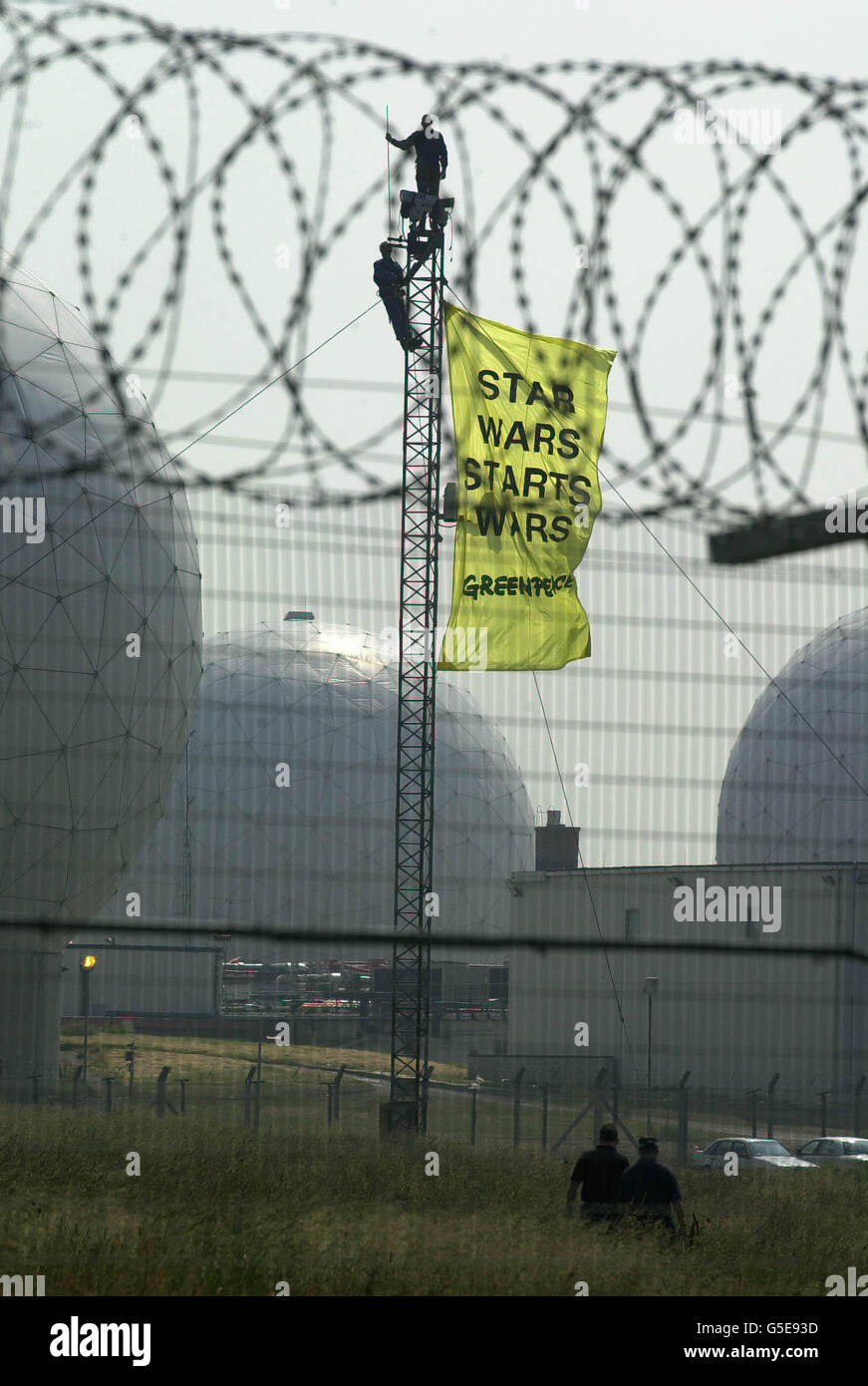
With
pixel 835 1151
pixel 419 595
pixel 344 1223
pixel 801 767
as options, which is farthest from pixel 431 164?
pixel 835 1151

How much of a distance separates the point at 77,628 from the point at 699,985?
9560mm

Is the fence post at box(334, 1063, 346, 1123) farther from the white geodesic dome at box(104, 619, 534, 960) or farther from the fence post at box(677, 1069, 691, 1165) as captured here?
the fence post at box(677, 1069, 691, 1165)

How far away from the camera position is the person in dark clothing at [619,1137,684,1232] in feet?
39.8

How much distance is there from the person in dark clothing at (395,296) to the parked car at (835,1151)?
11884mm

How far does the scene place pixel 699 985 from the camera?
77.2 ft

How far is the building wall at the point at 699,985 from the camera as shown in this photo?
22.3 meters

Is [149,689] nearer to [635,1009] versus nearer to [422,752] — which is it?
[422,752]

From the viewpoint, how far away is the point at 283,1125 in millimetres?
17266

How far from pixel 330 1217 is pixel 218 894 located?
10438 millimetres

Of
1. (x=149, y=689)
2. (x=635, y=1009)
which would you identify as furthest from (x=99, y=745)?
(x=635, y=1009)

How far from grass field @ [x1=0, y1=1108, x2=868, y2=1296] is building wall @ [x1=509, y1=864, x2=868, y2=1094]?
17.8 ft

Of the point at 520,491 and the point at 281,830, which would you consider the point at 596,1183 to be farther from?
the point at 281,830
